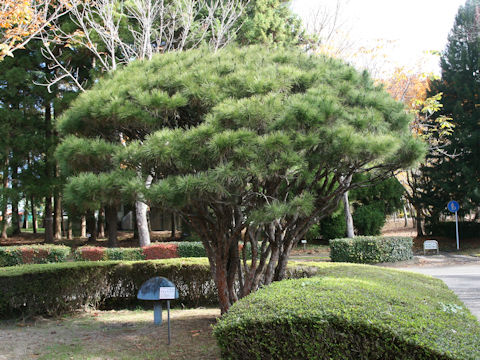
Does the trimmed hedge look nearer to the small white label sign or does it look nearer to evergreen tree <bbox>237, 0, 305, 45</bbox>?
evergreen tree <bbox>237, 0, 305, 45</bbox>

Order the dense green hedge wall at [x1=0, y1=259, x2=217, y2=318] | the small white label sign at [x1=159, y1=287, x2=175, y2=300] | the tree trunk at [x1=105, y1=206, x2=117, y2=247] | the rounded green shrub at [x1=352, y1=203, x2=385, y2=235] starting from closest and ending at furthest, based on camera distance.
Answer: the small white label sign at [x1=159, y1=287, x2=175, y2=300] → the dense green hedge wall at [x1=0, y1=259, x2=217, y2=318] → the tree trunk at [x1=105, y1=206, x2=117, y2=247] → the rounded green shrub at [x1=352, y1=203, x2=385, y2=235]

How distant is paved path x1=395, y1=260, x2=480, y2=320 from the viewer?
781 centimetres

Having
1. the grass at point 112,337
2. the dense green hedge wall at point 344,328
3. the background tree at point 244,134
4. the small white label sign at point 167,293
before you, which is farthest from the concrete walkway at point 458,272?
the small white label sign at point 167,293

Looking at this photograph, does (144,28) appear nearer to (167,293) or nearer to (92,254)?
(92,254)

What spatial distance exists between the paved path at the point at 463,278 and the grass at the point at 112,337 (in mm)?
4268

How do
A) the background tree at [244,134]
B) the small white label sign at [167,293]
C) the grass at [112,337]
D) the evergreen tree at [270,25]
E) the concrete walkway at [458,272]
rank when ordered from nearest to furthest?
the background tree at [244,134] < the grass at [112,337] < the small white label sign at [167,293] < the concrete walkway at [458,272] < the evergreen tree at [270,25]

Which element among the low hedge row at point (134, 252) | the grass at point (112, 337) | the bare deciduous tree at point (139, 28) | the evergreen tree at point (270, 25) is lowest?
the grass at point (112, 337)

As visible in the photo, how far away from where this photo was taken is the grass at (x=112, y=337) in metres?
4.81

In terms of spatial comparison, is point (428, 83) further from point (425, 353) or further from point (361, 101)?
point (425, 353)

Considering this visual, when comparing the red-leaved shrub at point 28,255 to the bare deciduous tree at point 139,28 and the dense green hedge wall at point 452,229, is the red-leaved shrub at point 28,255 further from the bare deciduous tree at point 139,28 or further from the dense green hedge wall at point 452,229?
the dense green hedge wall at point 452,229

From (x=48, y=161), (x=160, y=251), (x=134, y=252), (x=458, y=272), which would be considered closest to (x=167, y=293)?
(x=134, y=252)

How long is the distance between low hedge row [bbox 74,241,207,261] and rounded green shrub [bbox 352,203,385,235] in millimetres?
9225

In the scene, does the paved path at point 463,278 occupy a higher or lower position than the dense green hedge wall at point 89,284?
lower

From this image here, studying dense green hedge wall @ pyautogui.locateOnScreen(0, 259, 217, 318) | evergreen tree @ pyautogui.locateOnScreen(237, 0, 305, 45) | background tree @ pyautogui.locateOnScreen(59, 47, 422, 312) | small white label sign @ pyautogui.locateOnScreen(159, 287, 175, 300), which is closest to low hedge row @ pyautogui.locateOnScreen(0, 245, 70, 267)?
dense green hedge wall @ pyautogui.locateOnScreen(0, 259, 217, 318)
